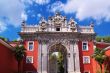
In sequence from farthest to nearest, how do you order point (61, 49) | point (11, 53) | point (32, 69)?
point (61, 49)
point (32, 69)
point (11, 53)

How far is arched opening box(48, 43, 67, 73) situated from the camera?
5052 centimetres

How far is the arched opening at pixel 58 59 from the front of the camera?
50.5 m

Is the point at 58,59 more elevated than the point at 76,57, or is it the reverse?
the point at 76,57

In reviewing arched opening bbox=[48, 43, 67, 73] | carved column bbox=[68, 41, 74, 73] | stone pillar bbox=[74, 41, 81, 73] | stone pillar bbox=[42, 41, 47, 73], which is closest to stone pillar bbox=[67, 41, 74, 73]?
carved column bbox=[68, 41, 74, 73]

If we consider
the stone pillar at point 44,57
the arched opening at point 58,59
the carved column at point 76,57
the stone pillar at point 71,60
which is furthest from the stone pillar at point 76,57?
the stone pillar at point 44,57

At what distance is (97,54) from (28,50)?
1354cm

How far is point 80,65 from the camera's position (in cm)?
4759

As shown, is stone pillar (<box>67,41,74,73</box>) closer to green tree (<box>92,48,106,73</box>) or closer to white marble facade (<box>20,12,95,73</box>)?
white marble facade (<box>20,12,95,73</box>)

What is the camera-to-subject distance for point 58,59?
66.4 meters

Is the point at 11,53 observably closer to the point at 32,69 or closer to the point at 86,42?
the point at 32,69

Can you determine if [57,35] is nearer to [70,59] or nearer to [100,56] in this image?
[70,59]

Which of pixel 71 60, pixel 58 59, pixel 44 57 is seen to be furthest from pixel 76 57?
pixel 58 59

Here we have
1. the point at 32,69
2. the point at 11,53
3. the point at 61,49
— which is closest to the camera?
the point at 11,53

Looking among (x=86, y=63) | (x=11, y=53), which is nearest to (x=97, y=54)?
(x=86, y=63)
